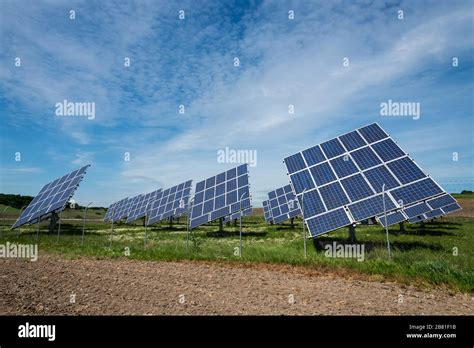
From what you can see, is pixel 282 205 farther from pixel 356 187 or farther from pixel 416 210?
pixel 356 187

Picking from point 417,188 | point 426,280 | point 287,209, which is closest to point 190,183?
point 287,209

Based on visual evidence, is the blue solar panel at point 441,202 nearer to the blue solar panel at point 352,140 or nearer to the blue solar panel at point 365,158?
the blue solar panel at point 352,140

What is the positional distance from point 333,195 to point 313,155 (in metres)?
4.49

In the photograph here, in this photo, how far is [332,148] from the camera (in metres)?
20.3

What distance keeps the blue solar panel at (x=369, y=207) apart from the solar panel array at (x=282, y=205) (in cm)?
1671

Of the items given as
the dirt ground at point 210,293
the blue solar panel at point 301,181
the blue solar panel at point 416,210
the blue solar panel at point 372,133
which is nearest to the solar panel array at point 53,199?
the dirt ground at point 210,293

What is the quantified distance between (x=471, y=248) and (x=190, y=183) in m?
29.0

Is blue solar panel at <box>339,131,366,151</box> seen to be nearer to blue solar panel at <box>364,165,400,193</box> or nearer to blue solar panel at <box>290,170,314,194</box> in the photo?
blue solar panel at <box>364,165,400,193</box>

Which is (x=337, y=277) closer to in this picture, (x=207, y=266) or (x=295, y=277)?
(x=295, y=277)

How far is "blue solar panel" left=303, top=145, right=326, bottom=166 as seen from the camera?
20.0 metres

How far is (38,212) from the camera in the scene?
31906mm

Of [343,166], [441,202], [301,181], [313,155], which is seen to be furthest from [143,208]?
[441,202]

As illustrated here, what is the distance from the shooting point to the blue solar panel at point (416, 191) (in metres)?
14.5
